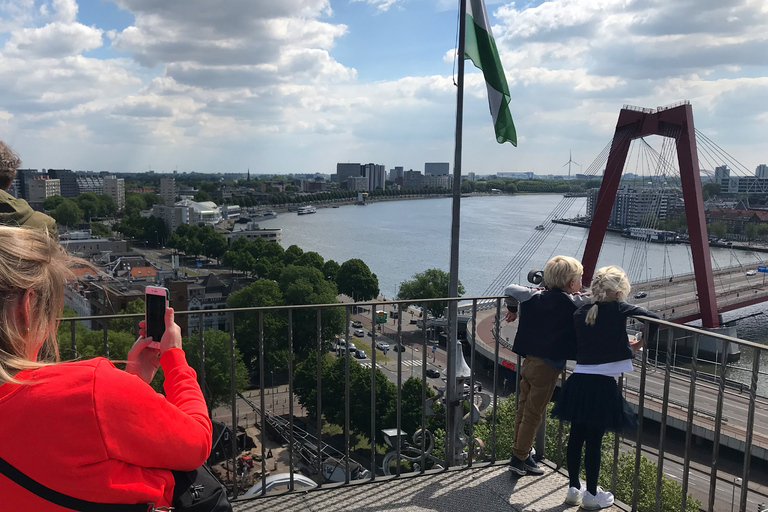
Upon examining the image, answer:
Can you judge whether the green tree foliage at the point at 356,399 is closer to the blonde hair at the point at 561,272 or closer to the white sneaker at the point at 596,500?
the white sneaker at the point at 596,500

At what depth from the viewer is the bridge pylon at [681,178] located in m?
18.5

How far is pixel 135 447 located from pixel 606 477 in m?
9.91

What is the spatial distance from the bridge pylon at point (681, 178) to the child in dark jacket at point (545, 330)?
17.9 m

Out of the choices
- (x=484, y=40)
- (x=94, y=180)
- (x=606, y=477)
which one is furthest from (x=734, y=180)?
(x=94, y=180)

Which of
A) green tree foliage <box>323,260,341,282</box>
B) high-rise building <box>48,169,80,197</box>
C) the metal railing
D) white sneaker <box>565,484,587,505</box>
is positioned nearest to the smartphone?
the metal railing

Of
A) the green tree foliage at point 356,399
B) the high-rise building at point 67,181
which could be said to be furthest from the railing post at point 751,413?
the high-rise building at point 67,181

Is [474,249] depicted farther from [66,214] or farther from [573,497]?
[66,214]

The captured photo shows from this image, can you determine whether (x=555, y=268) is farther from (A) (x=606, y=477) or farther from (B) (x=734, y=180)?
(B) (x=734, y=180)

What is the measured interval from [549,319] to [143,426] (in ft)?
5.77

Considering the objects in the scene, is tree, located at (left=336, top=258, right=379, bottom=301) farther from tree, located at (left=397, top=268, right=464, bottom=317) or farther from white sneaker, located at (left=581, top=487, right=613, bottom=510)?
white sneaker, located at (left=581, top=487, right=613, bottom=510)

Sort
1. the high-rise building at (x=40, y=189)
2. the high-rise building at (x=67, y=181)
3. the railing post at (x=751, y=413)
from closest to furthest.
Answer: the railing post at (x=751, y=413) → the high-rise building at (x=40, y=189) → the high-rise building at (x=67, y=181)

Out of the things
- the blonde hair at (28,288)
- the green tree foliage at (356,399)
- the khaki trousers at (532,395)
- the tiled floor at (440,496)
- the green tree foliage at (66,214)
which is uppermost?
the blonde hair at (28,288)

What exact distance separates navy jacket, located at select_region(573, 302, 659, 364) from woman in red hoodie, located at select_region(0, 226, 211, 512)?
1623 millimetres

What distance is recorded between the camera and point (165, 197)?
9275 centimetres
